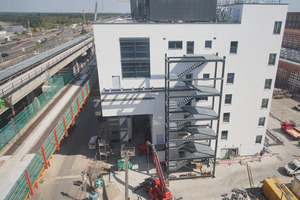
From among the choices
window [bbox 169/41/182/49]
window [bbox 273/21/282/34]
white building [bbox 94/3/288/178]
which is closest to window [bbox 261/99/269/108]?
white building [bbox 94/3/288/178]

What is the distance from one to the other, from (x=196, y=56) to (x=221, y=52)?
3876mm

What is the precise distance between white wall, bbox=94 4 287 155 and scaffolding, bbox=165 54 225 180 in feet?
3.63

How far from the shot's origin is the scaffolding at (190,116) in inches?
937

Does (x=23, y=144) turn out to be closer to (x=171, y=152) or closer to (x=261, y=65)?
(x=171, y=152)

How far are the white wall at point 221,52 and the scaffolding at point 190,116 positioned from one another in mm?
1106

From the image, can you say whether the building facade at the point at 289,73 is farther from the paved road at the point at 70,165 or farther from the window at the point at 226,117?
the paved road at the point at 70,165

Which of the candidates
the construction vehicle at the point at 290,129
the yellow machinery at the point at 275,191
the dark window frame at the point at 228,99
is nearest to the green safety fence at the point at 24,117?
the dark window frame at the point at 228,99

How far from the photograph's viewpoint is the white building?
23.3 m

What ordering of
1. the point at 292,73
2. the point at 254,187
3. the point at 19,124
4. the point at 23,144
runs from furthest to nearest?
the point at 292,73 < the point at 254,187 < the point at 19,124 < the point at 23,144

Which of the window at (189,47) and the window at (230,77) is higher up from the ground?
the window at (189,47)

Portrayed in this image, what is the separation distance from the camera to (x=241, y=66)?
25469 millimetres

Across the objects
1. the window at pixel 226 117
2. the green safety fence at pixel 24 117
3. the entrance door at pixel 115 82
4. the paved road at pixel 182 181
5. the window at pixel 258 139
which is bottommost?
the paved road at pixel 182 181

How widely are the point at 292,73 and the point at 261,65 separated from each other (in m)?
36.3

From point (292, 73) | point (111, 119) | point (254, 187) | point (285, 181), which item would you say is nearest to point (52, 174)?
point (111, 119)
